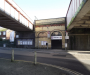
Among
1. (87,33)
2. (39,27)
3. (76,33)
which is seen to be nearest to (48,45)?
(39,27)

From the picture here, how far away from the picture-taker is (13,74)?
465 centimetres

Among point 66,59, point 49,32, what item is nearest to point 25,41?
point 49,32

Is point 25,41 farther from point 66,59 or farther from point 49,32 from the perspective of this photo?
point 66,59

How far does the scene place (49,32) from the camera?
23.9 meters

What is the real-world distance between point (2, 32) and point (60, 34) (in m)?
41.0

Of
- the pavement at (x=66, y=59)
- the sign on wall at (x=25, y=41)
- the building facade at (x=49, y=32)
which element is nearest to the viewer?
the pavement at (x=66, y=59)

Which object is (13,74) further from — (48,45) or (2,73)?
(48,45)

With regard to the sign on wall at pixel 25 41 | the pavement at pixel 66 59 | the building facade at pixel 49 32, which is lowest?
the pavement at pixel 66 59

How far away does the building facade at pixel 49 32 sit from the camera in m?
23.6

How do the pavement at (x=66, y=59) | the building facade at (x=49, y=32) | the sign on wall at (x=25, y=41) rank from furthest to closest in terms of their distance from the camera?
the sign on wall at (x=25, y=41) < the building facade at (x=49, y=32) < the pavement at (x=66, y=59)

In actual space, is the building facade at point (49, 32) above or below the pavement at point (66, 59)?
above

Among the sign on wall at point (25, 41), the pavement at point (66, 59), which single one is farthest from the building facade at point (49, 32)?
the pavement at point (66, 59)

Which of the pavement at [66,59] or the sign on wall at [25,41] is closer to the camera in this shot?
the pavement at [66,59]

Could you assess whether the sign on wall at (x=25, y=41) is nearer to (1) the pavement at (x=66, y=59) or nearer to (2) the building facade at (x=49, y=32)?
(2) the building facade at (x=49, y=32)
